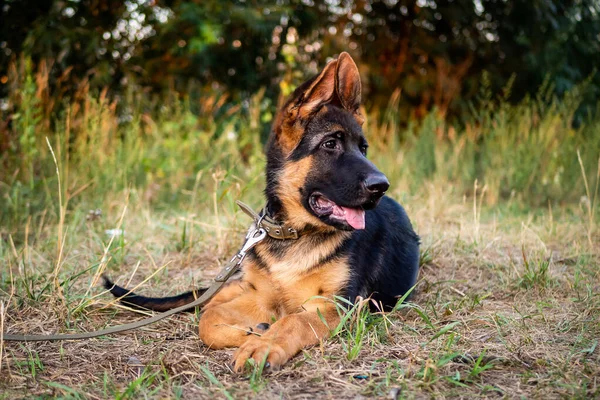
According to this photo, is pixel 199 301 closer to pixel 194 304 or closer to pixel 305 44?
pixel 194 304

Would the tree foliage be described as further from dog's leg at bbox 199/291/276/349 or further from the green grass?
dog's leg at bbox 199/291/276/349

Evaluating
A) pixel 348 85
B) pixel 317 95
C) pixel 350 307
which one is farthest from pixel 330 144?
pixel 350 307

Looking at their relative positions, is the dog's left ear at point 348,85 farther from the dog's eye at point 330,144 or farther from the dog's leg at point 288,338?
the dog's leg at point 288,338

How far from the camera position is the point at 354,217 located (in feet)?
11.0

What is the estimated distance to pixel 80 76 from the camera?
9.67m

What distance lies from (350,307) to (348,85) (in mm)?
1447

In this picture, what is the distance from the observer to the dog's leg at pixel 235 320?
3043 mm

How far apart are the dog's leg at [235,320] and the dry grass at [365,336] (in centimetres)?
9

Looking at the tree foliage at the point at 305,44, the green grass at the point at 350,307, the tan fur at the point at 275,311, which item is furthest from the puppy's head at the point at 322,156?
the tree foliage at the point at 305,44

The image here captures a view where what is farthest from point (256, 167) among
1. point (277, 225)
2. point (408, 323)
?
point (408, 323)

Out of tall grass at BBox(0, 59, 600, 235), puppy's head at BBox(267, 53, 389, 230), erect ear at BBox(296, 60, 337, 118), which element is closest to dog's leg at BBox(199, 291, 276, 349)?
puppy's head at BBox(267, 53, 389, 230)

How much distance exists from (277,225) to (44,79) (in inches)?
160

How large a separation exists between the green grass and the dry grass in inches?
0.5

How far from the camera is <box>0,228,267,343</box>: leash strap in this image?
285cm
